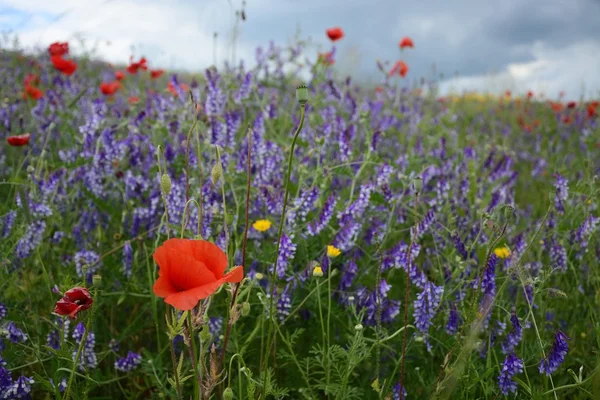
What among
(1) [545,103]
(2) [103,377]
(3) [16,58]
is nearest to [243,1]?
→ (2) [103,377]

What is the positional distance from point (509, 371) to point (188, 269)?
932 millimetres

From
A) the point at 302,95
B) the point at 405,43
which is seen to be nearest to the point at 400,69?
the point at 405,43

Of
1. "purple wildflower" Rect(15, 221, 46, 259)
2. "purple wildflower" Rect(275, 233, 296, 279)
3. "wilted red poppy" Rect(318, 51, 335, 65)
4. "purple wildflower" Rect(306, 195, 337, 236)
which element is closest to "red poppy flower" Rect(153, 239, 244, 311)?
"purple wildflower" Rect(275, 233, 296, 279)

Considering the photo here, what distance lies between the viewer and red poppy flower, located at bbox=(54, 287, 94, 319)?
1.13 metres

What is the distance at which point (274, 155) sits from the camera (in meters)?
2.30

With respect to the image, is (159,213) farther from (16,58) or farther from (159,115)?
(16,58)

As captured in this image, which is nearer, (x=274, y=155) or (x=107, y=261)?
(x=107, y=261)

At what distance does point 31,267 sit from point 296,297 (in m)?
1.08

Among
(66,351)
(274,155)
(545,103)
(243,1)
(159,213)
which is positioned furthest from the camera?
(545,103)

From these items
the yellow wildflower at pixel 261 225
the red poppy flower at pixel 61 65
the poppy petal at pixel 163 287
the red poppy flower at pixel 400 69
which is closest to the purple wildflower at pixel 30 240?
the yellow wildflower at pixel 261 225

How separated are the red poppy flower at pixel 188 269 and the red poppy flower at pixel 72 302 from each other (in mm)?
264

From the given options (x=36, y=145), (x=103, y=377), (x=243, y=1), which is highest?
(x=243, y=1)

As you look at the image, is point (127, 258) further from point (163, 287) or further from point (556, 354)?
point (556, 354)

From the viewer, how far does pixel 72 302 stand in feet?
3.77
